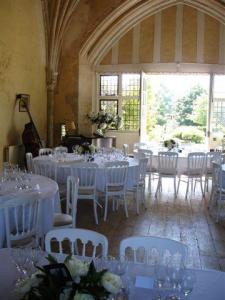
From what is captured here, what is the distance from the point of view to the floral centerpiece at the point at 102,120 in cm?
1108

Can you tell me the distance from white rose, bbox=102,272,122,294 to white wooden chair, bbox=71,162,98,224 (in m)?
4.62

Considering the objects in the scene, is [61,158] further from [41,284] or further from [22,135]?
[41,284]

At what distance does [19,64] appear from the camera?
9.42 metres

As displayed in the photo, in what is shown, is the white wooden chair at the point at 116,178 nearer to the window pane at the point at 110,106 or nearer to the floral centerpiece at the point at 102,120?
the floral centerpiece at the point at 102,120

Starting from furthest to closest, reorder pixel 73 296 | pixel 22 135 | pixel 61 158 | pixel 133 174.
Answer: pixel 22 135, pixel 61 158, pixel 133 174, pixel 73 296

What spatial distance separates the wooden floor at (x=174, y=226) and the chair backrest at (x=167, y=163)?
25.0 inches

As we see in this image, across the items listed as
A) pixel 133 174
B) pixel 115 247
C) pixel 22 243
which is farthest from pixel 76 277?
pixel 133 174

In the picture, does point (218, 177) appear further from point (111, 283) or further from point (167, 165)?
point (111, 283)

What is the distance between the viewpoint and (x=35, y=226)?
3854mm

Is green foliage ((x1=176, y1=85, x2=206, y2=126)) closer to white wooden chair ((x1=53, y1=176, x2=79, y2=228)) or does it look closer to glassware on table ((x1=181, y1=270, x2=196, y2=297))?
white wooden chair ((x1=53, y1=176, x2=79, y2=228))

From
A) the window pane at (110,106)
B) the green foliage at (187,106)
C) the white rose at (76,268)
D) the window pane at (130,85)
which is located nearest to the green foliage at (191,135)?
the green foliage at (187,106)

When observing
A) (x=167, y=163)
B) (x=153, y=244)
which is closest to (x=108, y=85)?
(x=167, y=163)

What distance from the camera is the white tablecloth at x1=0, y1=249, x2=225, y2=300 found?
76.0 inches

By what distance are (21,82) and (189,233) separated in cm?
591
